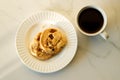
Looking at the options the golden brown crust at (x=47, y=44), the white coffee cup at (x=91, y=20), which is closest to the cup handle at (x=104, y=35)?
the white coffee cup at (x=91, y=20)

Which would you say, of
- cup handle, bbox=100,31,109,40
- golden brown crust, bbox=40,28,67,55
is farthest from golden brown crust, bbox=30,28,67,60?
cup handle, bbox=100,31,109,40

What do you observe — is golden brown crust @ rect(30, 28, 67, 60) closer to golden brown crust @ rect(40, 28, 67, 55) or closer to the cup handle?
golden brown crust @ rect(40, 28, 67, 55)

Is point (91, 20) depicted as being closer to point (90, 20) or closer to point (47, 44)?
point (90, 20)

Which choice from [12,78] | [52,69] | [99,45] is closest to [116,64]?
[99,45]

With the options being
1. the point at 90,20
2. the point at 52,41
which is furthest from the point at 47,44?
the point at 90,20

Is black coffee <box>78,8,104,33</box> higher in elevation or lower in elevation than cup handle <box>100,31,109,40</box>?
higher

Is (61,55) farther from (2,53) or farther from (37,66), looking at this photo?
(2,53)
